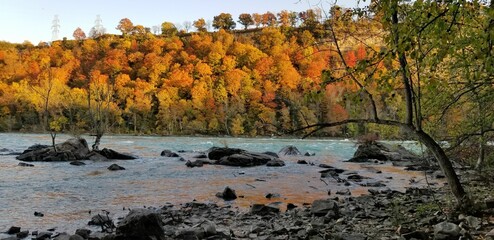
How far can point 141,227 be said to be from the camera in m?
7.39

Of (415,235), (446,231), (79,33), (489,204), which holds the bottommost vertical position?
(415,235)

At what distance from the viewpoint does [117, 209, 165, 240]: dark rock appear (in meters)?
7.34

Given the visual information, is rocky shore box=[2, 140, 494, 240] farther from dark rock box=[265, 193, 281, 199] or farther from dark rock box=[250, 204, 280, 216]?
dark rock box=[265, 193, 281, 199]

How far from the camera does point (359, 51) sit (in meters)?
7.16

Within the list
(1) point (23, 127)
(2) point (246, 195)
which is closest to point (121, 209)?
(2) point (246, 195)

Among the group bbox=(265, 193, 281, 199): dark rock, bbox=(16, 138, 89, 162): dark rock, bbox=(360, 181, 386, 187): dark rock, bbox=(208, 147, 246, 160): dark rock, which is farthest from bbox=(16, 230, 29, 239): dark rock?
bbox=(208, 147, 246, 160): dark rock

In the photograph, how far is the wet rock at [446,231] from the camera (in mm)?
5844

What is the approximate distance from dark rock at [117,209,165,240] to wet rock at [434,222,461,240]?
4868mm

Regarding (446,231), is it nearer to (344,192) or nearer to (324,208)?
(324,208)

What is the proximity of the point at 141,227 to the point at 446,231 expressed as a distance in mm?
5238

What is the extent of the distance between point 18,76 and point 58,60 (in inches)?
636

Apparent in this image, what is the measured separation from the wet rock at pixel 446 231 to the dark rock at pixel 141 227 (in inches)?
192

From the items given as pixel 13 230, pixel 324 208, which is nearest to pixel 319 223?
pixel 324 208

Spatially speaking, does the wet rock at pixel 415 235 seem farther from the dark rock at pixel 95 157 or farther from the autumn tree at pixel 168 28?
the autumn tree at pixel 168 28
